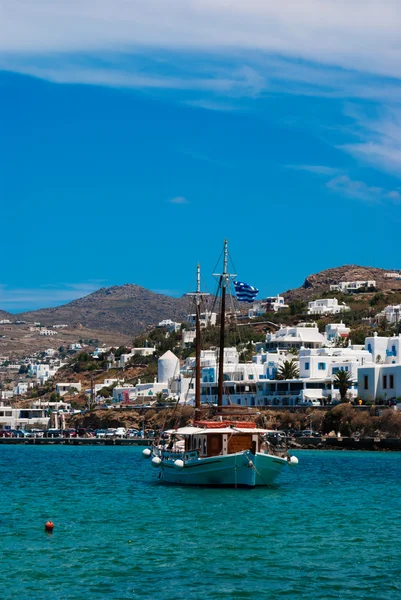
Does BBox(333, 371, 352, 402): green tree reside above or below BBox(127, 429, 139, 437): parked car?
above

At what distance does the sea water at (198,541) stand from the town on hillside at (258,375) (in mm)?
21724

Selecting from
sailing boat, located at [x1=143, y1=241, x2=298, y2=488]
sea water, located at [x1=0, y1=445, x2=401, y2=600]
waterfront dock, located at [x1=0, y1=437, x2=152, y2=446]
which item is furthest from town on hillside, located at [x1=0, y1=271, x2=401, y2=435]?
sea water, located at [x1=0, y1=445, x2=401, y2=600]

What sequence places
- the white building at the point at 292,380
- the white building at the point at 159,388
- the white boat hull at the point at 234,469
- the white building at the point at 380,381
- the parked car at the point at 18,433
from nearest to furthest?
the white boat hull at the point at 234,469 → the white building at the point at 380,381 → the white building at the point at 292,380 → the parked car at the point at 18,433 → the white building at the point at 159,388

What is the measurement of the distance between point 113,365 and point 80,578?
169 m

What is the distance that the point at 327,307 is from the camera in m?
191

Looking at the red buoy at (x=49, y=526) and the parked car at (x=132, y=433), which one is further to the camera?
the parked car at (x=132, y=433)

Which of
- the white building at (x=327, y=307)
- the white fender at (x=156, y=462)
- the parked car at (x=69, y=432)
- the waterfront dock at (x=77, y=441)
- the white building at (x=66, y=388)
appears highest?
the white building at (x=327, y=307)

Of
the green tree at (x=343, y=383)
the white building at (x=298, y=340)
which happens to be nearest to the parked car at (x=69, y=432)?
the white building at (x=298, y=340)

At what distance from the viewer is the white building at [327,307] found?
188 meters

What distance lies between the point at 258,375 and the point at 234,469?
73558mm

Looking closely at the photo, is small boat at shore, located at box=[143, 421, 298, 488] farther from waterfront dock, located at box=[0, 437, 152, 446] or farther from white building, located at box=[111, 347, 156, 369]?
white building, located at box=[111, 347, 156, 369]

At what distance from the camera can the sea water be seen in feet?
78.1

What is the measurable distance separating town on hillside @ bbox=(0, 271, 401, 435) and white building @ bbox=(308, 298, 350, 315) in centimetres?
19

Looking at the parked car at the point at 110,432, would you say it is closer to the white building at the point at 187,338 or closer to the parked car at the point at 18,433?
the parked car at the point at 18,433
